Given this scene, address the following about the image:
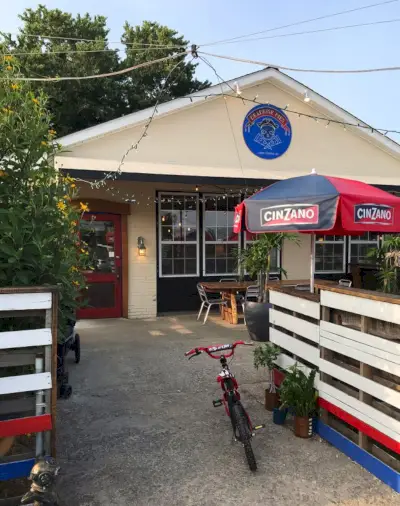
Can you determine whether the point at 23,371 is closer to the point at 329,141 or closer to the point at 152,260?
the point at 152,260

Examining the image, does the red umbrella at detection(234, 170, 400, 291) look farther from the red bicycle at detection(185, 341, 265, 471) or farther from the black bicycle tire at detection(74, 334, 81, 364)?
the black bicycle tire at detection(74, 334, 81, 364)

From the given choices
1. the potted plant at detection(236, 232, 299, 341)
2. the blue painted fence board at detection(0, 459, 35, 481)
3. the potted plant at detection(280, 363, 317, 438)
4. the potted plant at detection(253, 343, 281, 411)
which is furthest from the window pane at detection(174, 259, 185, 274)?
the blue painted fence board at detection(0, 459, 35, 481)

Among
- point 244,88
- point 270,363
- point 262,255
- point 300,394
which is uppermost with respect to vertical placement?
point 244,88

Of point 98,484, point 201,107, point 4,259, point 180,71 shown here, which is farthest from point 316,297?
point 180,71

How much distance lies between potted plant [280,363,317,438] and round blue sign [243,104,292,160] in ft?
18.5

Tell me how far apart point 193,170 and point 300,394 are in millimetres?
5076

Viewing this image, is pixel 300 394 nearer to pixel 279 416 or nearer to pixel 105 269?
pixel 279 416

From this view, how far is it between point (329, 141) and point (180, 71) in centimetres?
1359

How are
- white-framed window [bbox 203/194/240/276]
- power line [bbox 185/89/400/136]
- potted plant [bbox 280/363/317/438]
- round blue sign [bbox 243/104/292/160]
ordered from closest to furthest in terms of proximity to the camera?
potted plant [bbox 280/363/317/438], power line [bbox 185/89/400/136], round blue sign [bbox 243/104/292/160], white-framed window [bbox 203/194/240/276]

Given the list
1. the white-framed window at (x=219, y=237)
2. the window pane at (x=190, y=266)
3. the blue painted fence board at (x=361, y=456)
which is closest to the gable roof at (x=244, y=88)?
the white-framed window at (x=219, y=237)

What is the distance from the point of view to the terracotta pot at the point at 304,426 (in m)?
3.41

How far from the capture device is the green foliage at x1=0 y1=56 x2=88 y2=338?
8.33ft

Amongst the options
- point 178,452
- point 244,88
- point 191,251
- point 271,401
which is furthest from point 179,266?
point 178,452

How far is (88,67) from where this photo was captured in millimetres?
18094
